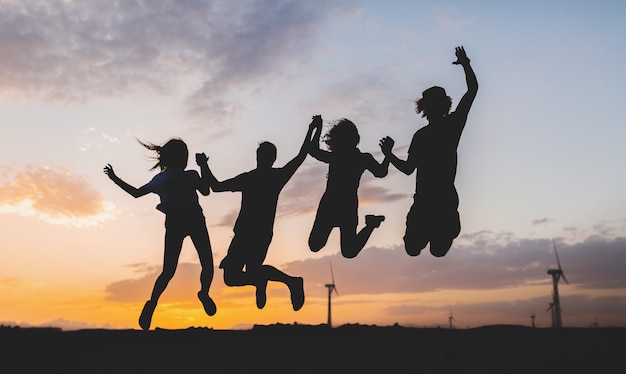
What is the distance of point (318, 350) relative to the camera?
5.72 metres

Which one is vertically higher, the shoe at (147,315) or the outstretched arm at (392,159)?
the outstretched arm at (392,159)

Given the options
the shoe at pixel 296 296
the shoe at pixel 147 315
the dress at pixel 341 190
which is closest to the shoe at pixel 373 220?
the dress at pixel 341 190

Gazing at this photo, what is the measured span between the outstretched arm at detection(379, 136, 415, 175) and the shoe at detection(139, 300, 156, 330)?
148 inches

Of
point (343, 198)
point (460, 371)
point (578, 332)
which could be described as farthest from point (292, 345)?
point (578, 332)

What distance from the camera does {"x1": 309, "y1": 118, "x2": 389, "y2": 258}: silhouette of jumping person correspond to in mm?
8484

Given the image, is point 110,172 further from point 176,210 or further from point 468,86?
point 468,86

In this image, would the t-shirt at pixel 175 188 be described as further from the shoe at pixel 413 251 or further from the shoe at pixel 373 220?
the shoe at pixel 413 251

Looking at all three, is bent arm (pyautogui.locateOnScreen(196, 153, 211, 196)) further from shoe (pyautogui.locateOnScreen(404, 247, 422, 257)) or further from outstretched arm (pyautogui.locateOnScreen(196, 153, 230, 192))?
shoe (pyautogui.locateOnScreen(404, 247, 422, 257))

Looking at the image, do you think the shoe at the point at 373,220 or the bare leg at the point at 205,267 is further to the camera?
the shoe at the point at 373,220

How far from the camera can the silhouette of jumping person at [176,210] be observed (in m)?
7.92

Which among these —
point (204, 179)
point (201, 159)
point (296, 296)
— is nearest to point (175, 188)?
point (204, 179)

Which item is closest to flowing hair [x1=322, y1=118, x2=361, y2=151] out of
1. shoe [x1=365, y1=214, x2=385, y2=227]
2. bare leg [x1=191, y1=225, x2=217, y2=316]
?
shoe [x1=365, y1=214, x2=385, y2=227]

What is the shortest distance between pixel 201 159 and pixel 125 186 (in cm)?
111

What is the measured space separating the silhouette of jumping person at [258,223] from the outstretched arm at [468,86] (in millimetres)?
1999
